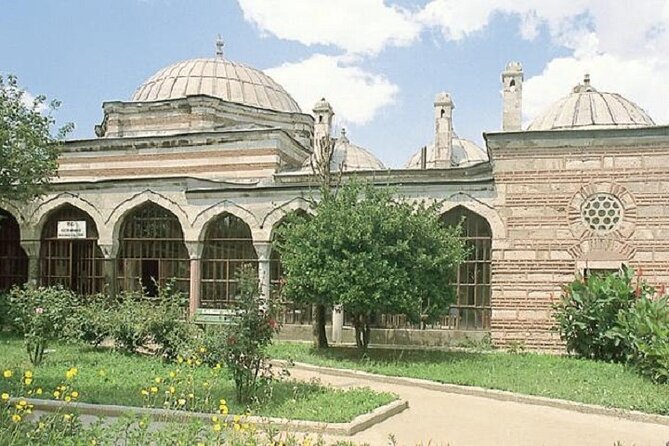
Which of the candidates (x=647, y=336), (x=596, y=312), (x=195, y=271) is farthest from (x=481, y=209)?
(x=195, y=271)

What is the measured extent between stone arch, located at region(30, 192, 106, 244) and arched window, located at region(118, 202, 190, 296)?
65 centimetres

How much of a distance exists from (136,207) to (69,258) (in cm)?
258

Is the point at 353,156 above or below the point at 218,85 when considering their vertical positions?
below

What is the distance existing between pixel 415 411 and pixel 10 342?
9441 millimetres

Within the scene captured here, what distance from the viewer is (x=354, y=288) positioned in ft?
40.9

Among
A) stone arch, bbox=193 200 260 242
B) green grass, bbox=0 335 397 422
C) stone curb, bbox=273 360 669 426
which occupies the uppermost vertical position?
stone arch, bbox=193 200 260 242

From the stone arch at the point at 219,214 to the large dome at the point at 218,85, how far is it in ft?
25.7

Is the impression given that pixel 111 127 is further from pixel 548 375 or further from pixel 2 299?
pixel 548 375

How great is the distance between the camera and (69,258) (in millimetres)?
18781

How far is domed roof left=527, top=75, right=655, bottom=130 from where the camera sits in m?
18.9

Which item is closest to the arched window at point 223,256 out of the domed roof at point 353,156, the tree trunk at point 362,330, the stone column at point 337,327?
the stone column at point 337,327

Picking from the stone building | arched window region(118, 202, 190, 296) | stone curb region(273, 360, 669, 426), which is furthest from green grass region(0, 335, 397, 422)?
arched window region(118, 202, 190, 296)

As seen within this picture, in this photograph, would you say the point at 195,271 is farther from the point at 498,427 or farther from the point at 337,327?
the point at 498,427

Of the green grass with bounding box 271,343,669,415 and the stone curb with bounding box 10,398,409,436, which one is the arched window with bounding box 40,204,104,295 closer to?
the green grass with bounding box 271,343,669,415
